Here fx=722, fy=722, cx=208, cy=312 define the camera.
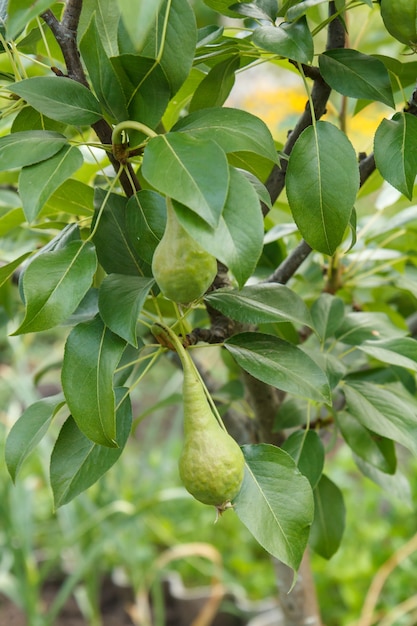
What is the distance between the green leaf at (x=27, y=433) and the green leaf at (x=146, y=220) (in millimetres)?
110

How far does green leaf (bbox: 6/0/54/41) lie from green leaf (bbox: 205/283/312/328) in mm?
188

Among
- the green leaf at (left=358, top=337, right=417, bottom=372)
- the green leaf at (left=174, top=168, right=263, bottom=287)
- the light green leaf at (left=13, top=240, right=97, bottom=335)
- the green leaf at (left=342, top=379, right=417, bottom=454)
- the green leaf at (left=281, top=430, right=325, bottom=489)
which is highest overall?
the green leaf at (left=174, top=168, right=263, bottom=287)

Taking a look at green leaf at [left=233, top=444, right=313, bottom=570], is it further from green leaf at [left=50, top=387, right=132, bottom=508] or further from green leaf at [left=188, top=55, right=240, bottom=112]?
green leaf at [left=188, top=55, right=240, bottom=112]

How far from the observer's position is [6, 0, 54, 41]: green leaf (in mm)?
278

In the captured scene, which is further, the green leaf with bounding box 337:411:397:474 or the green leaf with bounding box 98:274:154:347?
the green leaf with bounding box 337:411:397:474

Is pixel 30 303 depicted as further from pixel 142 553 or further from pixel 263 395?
pixel 142 553

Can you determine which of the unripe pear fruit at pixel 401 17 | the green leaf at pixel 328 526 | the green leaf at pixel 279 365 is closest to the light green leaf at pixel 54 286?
the green leaf at pixel 279 365

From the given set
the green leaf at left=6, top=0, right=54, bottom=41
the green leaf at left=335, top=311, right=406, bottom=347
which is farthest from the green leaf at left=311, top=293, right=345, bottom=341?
the green leaf at left=6, top=0, right=54, bottom=41

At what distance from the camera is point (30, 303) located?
0.36 metres

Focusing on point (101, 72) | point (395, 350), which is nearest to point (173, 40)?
point (101, 72)

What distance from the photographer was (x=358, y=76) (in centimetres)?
41

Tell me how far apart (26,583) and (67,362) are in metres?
1.06

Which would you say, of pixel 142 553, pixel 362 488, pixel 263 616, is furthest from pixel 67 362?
pixel 362 488

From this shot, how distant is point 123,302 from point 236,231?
83 millimetres
